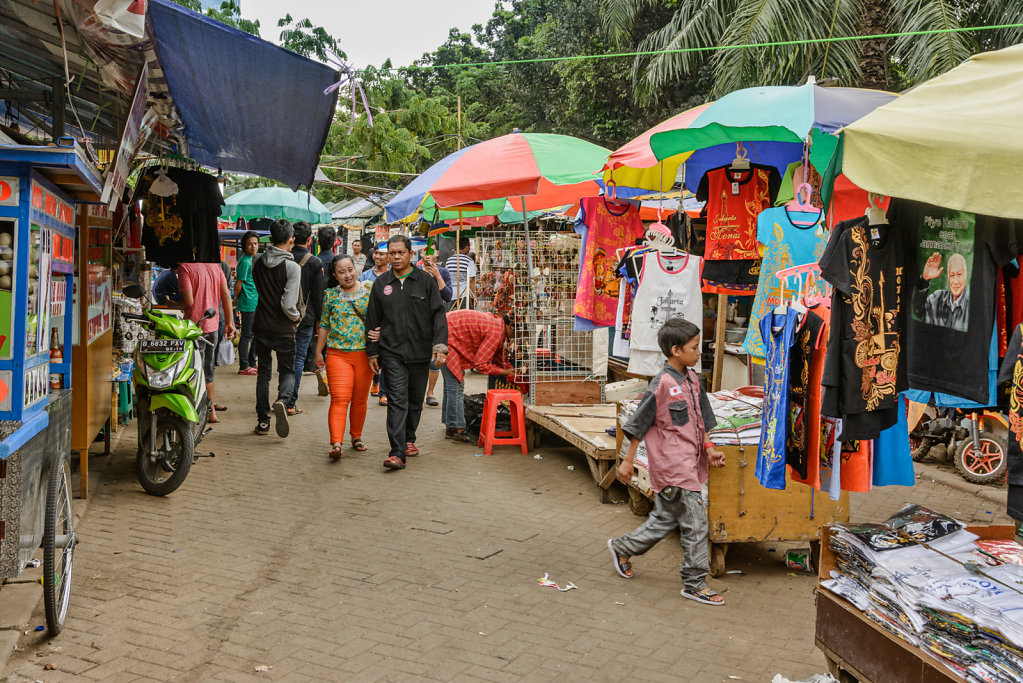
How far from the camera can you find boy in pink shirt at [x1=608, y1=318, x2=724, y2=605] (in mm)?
5387

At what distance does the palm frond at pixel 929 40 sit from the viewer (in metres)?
13.8

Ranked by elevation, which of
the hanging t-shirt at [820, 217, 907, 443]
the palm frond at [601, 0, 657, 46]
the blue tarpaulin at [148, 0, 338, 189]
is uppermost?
the palm frond at [601, 0, 657, 46]

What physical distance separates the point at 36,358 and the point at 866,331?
3647 millimetres

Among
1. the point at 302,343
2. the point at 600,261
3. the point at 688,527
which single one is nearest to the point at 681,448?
the point at 688,527

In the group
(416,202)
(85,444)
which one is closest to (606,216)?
(416,202)

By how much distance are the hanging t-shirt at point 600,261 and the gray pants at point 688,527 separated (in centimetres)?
310

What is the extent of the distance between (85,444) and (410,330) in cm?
302

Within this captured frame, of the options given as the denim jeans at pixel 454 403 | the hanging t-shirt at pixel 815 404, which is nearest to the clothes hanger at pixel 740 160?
the hanging t-shirt at pixel 815 404

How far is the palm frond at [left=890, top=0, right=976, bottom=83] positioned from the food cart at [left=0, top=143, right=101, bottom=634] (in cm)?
1277

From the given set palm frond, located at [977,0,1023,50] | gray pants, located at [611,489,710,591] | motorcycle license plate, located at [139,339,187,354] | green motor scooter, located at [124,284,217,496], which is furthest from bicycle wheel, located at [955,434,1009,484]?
palm frond, located at [977,0,1023,50]

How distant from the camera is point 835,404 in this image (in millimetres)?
3703

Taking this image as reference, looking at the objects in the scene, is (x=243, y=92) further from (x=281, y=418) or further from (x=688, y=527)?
(x=688, y=527)

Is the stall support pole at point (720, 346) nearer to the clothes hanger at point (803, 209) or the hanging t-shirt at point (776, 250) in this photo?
the hanging t-shirt at point (776, 250)

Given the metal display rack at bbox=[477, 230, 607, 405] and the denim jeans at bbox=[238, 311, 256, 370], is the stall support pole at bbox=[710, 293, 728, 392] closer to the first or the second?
the metal display rack at bbox=[477, 230, 607, 405]
